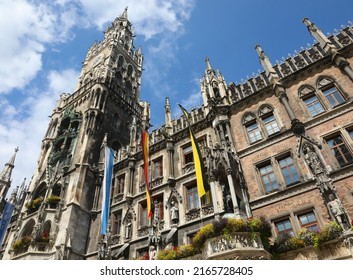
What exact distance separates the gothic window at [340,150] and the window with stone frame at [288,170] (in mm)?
2354

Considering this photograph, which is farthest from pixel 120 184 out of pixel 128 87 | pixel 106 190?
pixel 128 87

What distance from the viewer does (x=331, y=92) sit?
18.2m

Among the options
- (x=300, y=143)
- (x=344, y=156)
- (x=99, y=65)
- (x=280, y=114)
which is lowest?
(x=344, y=156)

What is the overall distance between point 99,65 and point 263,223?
37710mm

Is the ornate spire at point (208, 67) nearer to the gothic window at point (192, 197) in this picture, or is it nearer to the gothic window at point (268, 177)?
the gothic window at point (192, 197)

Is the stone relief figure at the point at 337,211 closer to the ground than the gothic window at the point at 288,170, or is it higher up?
closer to the ground

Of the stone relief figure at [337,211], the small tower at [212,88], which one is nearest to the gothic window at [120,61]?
the small tower at [212,88]

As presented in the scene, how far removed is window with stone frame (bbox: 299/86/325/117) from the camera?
59.4 ft

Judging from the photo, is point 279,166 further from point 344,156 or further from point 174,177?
point 174,177

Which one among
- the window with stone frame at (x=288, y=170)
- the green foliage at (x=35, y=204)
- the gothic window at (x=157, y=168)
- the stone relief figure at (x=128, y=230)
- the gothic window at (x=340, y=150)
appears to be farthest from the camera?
the green foliage at (x=35, y=204)

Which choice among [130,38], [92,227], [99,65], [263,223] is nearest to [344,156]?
[263,223]

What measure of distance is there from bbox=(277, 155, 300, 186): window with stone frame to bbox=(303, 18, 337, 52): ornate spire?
8.70 m

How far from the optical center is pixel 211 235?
12.9 meters

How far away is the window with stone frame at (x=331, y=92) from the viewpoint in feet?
57.6
